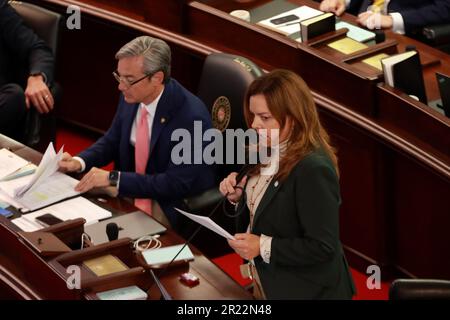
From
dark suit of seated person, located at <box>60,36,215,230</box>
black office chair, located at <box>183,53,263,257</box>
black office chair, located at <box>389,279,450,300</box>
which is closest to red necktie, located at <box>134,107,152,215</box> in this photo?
dark suit of seated person, located at <box>60,36,215,230</box>

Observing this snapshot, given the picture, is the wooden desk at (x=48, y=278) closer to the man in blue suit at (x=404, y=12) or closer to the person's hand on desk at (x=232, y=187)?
the person's hand on desk at (x=232, y=187)

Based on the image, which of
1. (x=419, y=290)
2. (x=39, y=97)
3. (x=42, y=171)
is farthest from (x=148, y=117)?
(x=419, y=290)

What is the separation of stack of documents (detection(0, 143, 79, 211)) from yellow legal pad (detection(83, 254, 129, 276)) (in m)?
0.52

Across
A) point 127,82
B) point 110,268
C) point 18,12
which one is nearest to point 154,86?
point 127,82

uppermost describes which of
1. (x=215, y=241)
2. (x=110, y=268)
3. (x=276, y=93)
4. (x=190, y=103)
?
(x=276, y=93)

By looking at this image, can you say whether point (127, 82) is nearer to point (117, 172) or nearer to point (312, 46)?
point (117, 172)

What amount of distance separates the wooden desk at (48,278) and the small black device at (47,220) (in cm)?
20

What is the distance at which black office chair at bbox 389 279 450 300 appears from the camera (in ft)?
9.17

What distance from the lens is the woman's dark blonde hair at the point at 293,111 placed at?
2848 millimetres

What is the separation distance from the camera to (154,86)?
3684mm

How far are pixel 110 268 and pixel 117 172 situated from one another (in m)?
0.71

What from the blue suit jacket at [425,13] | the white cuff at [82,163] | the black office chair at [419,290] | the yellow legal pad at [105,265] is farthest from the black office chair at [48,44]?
the black office chair at [419,290]

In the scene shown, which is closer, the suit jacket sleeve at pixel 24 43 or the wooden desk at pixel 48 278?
the wooden desk at pixel 48 278

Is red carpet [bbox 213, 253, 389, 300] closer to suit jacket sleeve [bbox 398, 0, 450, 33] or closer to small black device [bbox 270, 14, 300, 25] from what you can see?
small black device [bbox 270, 14, 300, 25]
